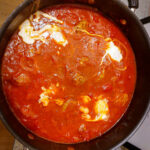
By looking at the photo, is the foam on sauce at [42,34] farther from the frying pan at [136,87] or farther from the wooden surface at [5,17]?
the wooden surface at [5,17]

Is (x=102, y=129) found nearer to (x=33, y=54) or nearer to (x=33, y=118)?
(x=33, y=118)

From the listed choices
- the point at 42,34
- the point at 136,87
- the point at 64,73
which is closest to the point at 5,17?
the point at 42,34

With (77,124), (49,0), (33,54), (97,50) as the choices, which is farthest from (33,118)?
(49,0)

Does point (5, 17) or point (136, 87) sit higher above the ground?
point (5, 17)

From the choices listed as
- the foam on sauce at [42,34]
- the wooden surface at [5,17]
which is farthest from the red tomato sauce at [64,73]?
the wooden surface at [5,17]

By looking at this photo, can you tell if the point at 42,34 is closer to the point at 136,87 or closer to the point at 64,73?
the point at 64,73

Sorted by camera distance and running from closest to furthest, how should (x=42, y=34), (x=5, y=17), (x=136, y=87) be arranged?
(x=42, y=34)
(x=5, y=17)
(x=136, y=87)

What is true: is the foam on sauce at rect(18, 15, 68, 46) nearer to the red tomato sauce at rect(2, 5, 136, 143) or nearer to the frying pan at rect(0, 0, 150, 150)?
the red tomato sauce at rect(2, 5, 136, 143)
